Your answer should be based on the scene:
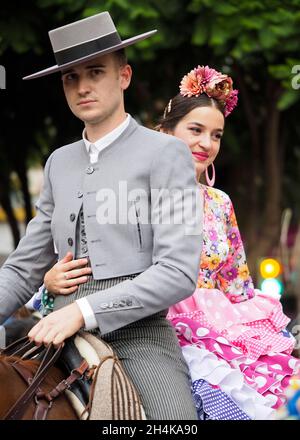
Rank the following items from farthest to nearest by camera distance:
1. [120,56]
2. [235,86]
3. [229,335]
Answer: [235,86] < [229,335] < [120,56]

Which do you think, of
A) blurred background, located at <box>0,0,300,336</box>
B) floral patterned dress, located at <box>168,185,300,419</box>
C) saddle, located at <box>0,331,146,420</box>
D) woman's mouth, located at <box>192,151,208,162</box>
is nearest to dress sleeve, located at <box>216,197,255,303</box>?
floral patterned dress, located at <box>168,185,300,419</box>

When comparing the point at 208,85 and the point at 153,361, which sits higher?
the point at 208,85

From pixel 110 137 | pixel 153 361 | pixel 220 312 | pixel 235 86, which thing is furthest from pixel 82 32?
pixel 235 86

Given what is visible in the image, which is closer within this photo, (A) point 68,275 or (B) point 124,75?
(A) point 68,275

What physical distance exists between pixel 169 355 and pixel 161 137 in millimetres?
784

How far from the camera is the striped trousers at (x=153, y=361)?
2994mm

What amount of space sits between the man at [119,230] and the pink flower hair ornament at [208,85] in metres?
1.00

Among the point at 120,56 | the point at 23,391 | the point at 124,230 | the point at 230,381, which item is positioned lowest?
the point at 230,381

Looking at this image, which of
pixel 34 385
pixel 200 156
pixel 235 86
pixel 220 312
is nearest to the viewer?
pixel 34 385

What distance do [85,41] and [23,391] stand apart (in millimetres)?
1264

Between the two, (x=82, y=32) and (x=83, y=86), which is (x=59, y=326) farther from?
(x=82, y=32)

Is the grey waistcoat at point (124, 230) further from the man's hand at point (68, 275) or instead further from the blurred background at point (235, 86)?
the blurred background at point (235, 86)

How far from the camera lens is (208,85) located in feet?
14.1

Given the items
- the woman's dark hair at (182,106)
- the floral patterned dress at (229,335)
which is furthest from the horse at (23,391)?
the woman's dark hair at (182,106)
